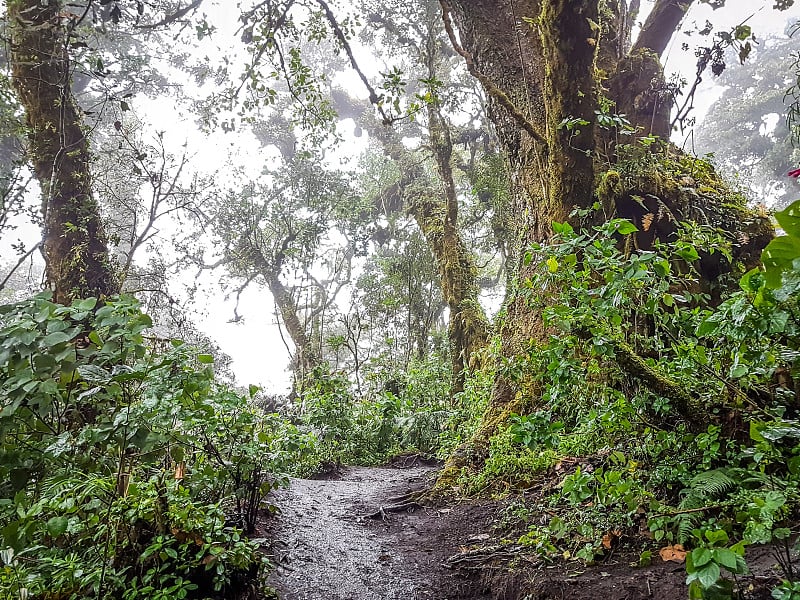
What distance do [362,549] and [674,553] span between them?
250 centimetres

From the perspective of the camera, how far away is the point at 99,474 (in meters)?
2.59

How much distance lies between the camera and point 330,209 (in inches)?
588

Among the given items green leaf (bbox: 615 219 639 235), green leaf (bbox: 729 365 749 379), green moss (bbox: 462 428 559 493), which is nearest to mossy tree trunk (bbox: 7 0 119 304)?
green moss (bbox: 462 428 559 493)

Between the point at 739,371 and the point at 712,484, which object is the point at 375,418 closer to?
the point at 712,484

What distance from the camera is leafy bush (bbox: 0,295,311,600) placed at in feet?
7.31

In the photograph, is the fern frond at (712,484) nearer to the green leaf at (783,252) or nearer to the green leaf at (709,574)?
the green leaf at (709,574)

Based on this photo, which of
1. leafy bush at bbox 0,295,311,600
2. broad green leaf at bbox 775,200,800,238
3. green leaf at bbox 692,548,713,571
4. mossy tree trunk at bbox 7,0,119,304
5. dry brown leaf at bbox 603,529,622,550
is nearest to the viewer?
broad green leaf at bbox 775,200,800,238

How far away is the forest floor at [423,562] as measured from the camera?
7.66ft

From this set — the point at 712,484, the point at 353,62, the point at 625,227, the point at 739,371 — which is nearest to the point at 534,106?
the point at 353,62

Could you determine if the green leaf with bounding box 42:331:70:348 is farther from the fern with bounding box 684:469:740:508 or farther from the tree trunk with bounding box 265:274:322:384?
the tree trunk with bounding box 265:274:322:384

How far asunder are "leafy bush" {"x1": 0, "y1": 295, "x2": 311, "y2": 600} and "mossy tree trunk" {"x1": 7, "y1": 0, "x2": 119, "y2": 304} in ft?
11.1

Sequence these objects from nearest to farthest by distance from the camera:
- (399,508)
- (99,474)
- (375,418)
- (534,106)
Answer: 1. (99,474)
2. (399,508)
3. (534,106)
4. (375,418)

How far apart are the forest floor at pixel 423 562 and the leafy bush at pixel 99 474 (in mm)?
870

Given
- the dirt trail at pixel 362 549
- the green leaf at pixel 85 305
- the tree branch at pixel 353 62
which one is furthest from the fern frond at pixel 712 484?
the tree branch at pixel 353 62
